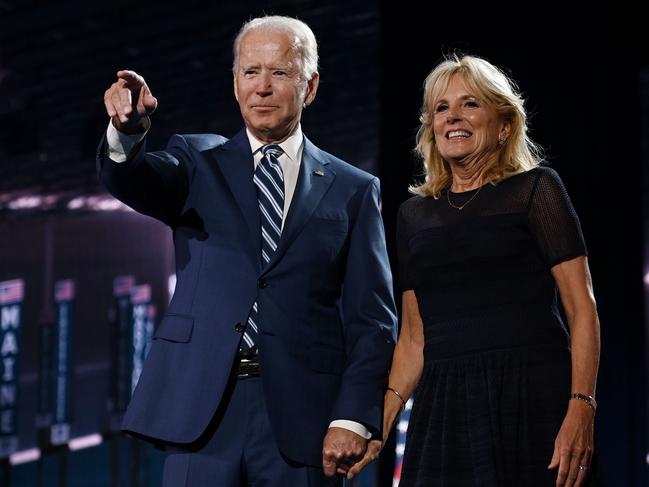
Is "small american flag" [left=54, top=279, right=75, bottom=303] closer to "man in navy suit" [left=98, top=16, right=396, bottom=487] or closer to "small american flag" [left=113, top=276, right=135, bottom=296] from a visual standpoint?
"small american flag" [left=113, top=276, right=135, bottom=296]

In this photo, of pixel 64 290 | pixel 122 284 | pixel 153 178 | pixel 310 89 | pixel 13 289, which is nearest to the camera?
pixel 153 178

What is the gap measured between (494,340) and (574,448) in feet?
0.71

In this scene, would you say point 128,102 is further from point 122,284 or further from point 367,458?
point 122,284

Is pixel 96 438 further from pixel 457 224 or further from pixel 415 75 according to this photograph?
pixel 457 224

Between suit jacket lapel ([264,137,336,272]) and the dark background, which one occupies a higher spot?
the dark background

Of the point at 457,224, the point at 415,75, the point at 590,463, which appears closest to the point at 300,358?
the point at 457,224

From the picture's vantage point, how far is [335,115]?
4750mm

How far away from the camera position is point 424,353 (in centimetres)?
167

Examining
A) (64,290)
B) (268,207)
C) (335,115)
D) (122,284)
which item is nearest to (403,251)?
(268,207)

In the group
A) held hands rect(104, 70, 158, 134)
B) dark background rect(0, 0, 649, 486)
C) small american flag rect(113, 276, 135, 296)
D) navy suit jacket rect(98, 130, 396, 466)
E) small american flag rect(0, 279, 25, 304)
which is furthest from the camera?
small american flag rect(113, 276, 135, 296)

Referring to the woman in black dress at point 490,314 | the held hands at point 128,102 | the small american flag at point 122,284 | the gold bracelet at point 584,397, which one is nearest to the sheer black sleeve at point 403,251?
the woman in black dress at point 490,314

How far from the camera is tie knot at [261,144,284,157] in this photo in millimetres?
1671

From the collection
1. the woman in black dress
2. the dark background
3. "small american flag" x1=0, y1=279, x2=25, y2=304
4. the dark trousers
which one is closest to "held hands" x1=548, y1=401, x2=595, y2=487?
the woman in black dress

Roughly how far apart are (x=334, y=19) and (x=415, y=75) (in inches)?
59.2
